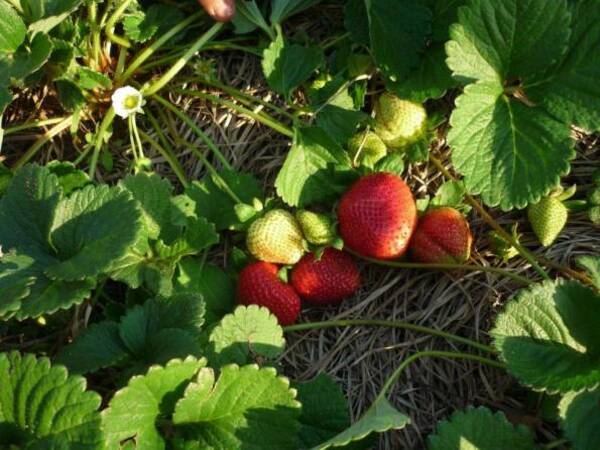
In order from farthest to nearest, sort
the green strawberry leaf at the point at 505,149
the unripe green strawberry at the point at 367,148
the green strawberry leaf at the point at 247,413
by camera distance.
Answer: the unripe green strawberry at the point at 367,148
the green strawberry leaf at the point at 505,149
the green strawberry leaf at the point at 247,413

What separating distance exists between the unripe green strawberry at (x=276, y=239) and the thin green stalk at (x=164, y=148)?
0.26 m

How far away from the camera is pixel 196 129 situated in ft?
6.65

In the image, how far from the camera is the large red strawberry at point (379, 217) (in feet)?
5.91

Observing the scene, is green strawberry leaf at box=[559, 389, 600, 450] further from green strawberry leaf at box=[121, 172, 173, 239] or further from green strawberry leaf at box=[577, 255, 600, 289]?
green strawberry leaf at box=[121, 172, 173, 239]

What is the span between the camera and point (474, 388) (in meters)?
1.72

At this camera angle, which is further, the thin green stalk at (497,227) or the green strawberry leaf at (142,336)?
the thin green stalk at (497,227)

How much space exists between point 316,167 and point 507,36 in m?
0.52

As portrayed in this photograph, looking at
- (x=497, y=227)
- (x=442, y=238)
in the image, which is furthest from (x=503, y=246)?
(x=442, y=238)

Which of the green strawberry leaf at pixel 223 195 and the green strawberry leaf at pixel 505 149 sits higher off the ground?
the green strawberry leaf at pixel 505 149

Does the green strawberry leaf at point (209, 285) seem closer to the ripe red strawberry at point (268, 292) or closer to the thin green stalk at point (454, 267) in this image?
the ripe red strawberry at point (268, 292)

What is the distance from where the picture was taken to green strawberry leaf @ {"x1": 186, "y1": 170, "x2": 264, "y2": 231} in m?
1.90

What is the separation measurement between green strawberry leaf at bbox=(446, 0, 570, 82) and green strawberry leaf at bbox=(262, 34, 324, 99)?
36 cm

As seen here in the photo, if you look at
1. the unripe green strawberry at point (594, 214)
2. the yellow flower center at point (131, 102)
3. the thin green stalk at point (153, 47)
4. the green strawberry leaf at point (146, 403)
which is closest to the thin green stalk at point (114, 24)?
the thin green stalk at point (153, 47)

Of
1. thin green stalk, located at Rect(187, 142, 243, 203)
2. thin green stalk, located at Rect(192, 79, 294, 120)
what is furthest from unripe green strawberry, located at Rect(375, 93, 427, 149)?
thin green stalk, located at Rect(187, 142, 243, 203)
